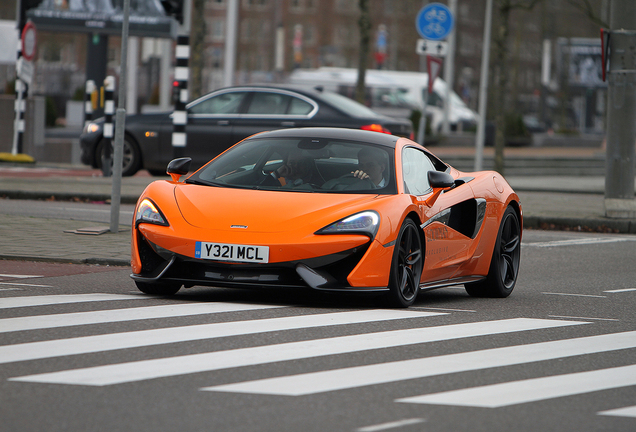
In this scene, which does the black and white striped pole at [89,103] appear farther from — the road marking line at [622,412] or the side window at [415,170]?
the road marking line at [622,412]

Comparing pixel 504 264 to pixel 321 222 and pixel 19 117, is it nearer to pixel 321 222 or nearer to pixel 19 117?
pixel 321 222

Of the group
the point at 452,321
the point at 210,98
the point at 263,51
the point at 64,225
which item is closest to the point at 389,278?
the point at 452,321

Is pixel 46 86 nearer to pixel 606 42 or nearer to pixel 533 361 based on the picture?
pixel 606 42

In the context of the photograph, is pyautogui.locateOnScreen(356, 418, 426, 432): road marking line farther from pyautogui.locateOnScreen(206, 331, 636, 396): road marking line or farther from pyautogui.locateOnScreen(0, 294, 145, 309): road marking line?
pyautogui.locateOnScreen(0, 294, 145, 309): road marking line

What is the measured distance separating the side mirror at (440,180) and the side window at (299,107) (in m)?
10.6

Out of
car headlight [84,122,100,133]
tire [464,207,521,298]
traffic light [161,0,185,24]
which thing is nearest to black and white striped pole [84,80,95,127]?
car headlight [84,122,100,133]

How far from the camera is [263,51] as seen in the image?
103125 millimetres

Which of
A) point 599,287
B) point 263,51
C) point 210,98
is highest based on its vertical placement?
point 263,51

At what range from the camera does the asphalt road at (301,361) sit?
4.48 metres

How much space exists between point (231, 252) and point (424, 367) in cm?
193

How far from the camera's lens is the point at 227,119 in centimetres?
1862

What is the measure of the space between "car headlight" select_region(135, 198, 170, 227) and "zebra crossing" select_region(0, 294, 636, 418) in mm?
528

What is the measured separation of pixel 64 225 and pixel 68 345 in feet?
21.8

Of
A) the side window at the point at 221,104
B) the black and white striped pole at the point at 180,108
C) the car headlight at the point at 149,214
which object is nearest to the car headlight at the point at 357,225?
the car headlight at the point at 149,214
